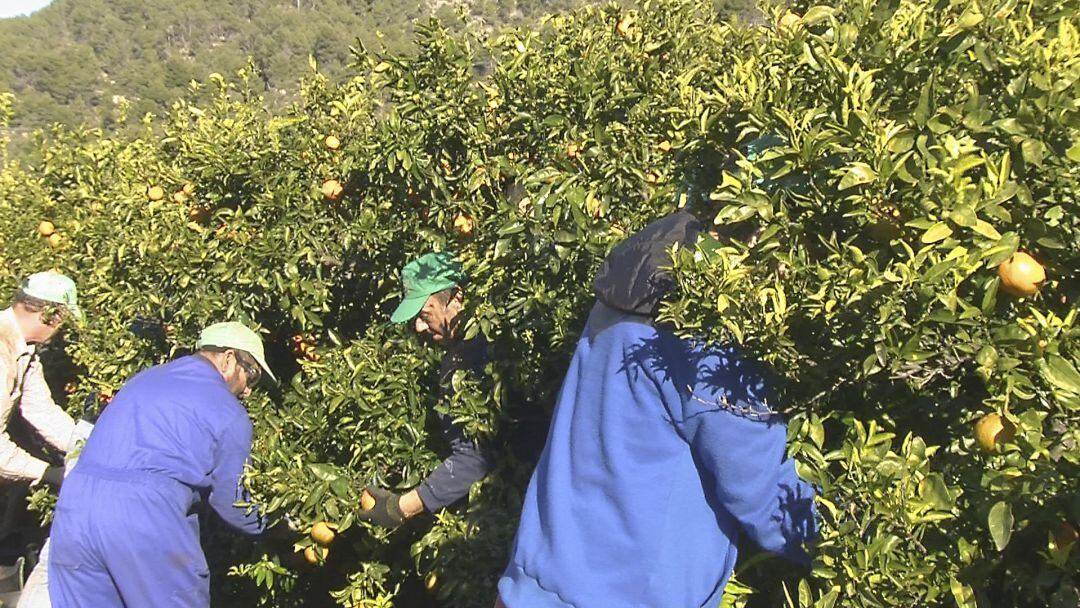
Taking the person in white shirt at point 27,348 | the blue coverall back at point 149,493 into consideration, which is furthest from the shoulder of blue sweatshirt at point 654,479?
the person in white shirt at point 27,348

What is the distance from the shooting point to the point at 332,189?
340 centimetres

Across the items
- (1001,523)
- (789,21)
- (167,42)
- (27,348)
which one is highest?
(167,42)

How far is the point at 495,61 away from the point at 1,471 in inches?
101

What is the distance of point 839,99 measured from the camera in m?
1.54

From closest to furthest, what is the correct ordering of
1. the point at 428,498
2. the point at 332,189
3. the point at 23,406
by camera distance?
the point at 428,498, the point at 332,189, the point at 23,406

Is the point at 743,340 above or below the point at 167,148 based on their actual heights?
below

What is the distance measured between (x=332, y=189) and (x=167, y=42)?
122 ft

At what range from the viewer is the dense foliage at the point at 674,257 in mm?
1386

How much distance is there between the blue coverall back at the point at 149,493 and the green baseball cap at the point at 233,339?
0.12 meters

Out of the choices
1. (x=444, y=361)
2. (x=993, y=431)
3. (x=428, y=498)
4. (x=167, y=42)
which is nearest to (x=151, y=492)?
(x=428, y=498)

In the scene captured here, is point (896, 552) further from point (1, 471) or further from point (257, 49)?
point (257, 49)

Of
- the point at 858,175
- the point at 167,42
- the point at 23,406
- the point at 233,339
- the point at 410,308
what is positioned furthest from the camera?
the point at 167,42

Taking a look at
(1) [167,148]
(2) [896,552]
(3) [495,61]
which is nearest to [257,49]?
(1) [167,148]

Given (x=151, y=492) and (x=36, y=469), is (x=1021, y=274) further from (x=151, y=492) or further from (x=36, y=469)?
(x=36, y=469)
